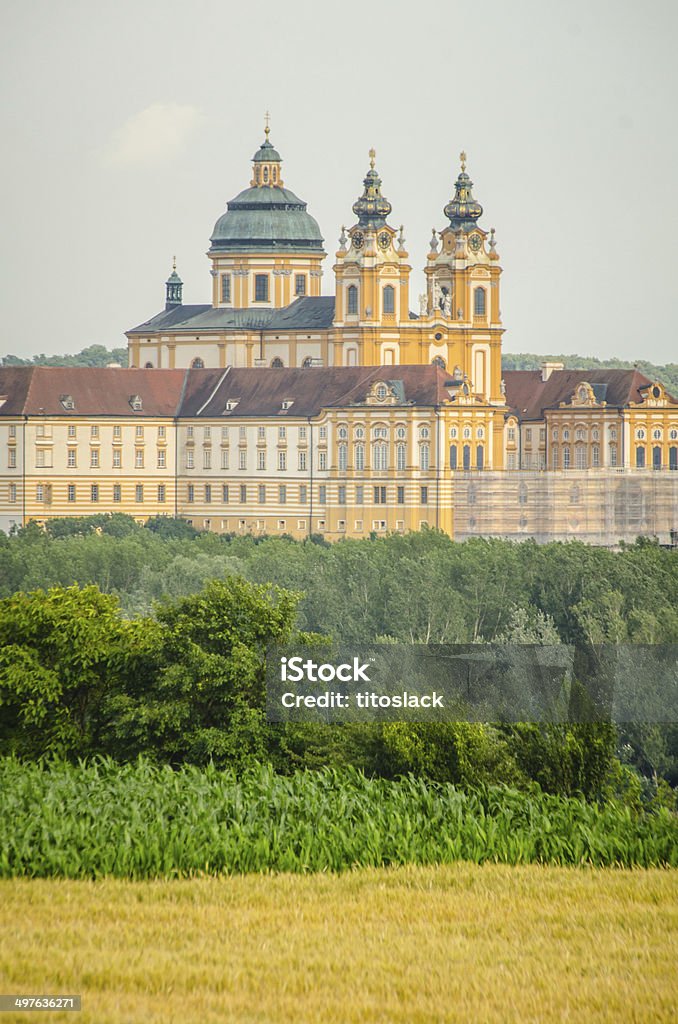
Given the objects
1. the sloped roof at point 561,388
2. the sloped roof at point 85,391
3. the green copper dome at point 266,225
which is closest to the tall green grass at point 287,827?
the sloped roof at point 85,391

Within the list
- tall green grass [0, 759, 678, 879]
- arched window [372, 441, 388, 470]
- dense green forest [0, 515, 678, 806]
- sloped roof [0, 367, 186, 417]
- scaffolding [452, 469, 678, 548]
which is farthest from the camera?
sloped roof [0, 367, 186, 417]

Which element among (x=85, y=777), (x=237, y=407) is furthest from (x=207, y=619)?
(x=237, y=407)

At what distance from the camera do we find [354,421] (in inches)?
3531

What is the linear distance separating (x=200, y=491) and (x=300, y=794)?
248 feet

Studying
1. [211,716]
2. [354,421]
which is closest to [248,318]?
[354,421]

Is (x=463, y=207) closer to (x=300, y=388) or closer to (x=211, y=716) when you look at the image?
(x=300, y=388)

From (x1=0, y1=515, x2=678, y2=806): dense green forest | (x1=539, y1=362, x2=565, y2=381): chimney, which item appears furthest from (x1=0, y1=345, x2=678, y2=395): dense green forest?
(x1=0, y1=515, x2=678, y2=806): dense green forest

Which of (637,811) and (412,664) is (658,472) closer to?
(412,664)

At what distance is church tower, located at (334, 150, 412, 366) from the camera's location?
96312 millimetres

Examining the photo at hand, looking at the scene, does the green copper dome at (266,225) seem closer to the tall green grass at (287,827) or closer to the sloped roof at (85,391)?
the sloped roof at (85,391)

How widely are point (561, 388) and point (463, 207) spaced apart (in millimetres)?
11260

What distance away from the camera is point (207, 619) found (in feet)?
79.6

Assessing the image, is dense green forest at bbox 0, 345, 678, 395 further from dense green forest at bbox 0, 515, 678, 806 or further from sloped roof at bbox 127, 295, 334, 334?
dense green forest at bbox 0, 515, 678, 806

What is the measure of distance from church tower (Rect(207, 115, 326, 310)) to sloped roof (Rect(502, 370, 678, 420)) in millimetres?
11609
